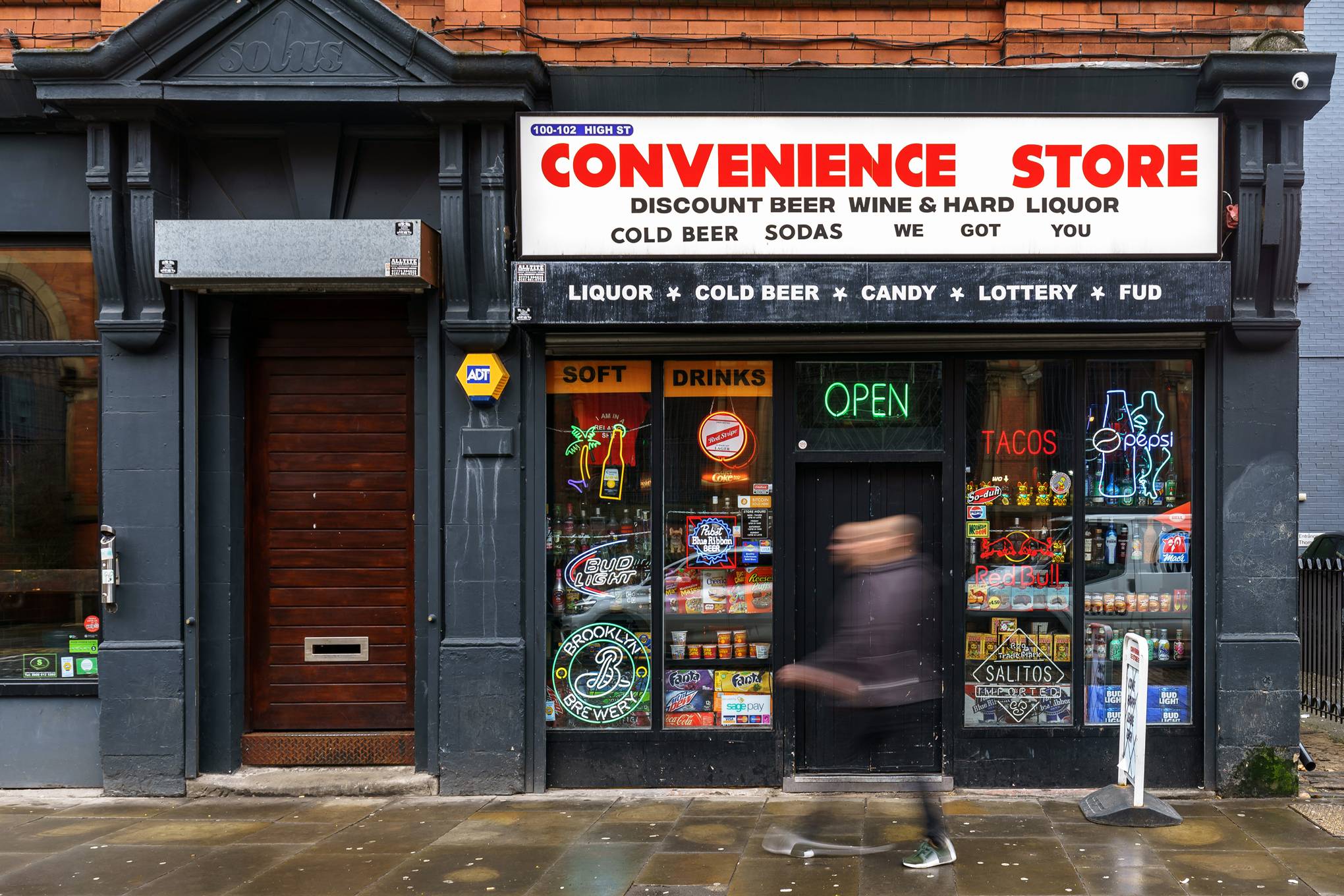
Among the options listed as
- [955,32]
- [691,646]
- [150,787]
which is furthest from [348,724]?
[955,32]

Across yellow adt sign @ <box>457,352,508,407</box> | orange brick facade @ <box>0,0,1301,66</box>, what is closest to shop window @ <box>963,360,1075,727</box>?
orange brick facade @ <box>0,0,1301,66</box>

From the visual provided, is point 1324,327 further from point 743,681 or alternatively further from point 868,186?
point 743,681

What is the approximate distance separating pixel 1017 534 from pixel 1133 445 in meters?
1.06

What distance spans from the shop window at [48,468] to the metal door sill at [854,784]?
5.34 m

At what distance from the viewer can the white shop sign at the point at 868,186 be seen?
7586 mm

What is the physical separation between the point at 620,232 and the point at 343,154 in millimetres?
2172

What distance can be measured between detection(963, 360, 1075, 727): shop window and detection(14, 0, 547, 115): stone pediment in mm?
4117

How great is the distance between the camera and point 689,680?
7992mm

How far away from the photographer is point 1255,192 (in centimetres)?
747

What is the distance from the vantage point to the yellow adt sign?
25.3ft

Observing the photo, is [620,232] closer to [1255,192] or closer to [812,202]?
[812,202]

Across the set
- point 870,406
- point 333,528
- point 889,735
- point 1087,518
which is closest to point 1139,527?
point 1087,518

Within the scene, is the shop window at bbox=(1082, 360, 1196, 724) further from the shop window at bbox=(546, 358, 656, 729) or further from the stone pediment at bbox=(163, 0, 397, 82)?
the stone pediment at bbox=(163, 0, 397, 82)

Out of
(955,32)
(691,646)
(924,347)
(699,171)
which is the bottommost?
(691,646)
